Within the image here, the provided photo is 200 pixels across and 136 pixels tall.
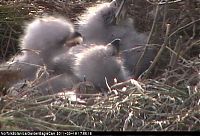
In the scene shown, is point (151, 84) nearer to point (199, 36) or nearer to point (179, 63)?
point (179, 63)

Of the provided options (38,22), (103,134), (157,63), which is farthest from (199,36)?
(103,134)

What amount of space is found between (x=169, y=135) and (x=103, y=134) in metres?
0.30

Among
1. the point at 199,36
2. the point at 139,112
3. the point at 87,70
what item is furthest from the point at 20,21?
the point at 139,112

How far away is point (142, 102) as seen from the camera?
2.90 meters

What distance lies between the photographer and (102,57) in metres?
3.40

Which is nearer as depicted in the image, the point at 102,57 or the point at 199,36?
the point at 102,57

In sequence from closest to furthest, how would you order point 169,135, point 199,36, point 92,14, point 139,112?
point 169,135, point 139,112, point 199,36, point 92,14

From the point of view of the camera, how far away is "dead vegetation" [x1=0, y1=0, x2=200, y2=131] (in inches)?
107

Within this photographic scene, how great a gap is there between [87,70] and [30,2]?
1209 mm

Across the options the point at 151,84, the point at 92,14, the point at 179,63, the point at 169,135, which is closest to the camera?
the point at 169,135

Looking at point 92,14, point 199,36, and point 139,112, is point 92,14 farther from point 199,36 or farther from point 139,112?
point 139,112

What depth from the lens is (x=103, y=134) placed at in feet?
8.79

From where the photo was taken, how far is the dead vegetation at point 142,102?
271cm

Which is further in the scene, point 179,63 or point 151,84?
point 179,63
